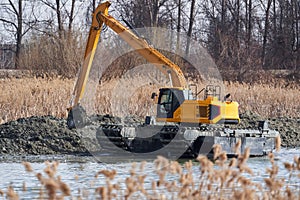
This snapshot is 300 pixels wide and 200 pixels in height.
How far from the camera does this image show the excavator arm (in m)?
19.3

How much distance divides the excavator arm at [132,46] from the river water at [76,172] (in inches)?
88.1

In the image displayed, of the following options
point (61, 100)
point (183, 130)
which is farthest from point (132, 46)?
point (61, 100)

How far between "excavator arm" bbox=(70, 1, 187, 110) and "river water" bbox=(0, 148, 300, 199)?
224 cm

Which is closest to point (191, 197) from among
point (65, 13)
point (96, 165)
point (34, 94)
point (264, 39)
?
point (96, 165)

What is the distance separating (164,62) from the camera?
65.0 ft

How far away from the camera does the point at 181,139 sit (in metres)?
17.4

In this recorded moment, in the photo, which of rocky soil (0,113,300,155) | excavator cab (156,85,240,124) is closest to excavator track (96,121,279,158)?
excavator cab (156,85,240,124)

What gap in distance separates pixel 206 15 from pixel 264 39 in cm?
471

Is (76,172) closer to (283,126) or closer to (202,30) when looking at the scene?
(283,126)

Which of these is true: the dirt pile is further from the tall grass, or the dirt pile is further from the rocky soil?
the rocky soil

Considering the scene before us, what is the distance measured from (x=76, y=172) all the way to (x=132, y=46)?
6.23m

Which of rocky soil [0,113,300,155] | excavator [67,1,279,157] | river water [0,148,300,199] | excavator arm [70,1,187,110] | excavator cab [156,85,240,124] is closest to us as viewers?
river water [0,148,300,199]

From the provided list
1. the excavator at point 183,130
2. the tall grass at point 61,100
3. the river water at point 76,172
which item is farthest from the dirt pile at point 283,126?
the excavator at point 183,130

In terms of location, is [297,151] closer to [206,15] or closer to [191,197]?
[191,197]
